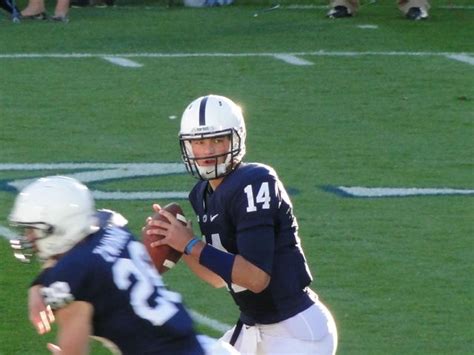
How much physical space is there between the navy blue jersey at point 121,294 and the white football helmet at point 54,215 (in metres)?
0.05

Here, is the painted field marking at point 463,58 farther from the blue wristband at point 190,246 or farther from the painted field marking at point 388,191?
the blue wristband at point 190,246

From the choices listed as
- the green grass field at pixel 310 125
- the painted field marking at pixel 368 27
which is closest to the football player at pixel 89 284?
the green grass field at pixel 310 125

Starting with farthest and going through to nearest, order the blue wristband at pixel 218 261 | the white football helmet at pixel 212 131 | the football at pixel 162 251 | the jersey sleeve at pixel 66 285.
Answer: the white football helmet at pixel 212 131 < the football at pixel 162 251 < the blue wristband at pixel 218 261 < the jersey sleeve at pixel 66 285

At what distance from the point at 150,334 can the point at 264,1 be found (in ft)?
46.3

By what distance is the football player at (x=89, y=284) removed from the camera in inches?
183

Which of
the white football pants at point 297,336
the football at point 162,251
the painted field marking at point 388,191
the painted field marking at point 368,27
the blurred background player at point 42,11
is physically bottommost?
the painted field marking at point 388,191

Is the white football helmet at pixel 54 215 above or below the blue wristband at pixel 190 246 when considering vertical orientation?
above

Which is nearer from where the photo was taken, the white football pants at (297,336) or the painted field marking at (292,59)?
the white football pants at (297,336)

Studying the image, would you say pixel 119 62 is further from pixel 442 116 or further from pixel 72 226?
pixel 72 226

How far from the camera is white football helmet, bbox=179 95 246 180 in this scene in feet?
18.3

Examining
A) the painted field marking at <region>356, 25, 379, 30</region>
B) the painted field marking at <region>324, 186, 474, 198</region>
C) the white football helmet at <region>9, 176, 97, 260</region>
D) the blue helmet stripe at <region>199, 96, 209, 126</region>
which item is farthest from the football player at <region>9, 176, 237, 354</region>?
the painted field marking at <region>356, 25, 379, 30</region>

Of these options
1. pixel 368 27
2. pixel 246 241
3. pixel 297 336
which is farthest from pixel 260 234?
pixel 368 27

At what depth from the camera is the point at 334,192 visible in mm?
9984

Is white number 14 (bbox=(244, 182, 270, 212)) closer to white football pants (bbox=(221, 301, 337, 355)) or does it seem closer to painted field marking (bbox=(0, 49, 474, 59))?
white football pants (bbox=(221, 301, 337, 355))
